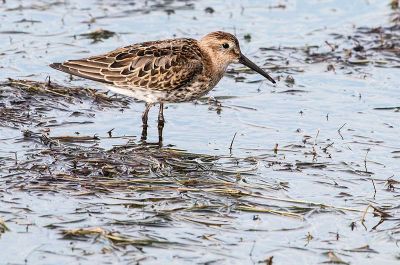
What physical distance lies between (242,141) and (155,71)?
155 cm

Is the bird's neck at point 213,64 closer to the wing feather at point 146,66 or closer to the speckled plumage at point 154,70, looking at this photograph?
the speckled plumage at point 154,70

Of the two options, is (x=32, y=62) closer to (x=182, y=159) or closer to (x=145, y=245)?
(x=182, y=159)

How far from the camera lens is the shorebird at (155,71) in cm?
1342

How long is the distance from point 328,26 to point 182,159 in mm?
7021

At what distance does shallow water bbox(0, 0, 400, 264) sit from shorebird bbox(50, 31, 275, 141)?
47 cm

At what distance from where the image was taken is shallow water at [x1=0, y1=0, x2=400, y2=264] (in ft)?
30.8

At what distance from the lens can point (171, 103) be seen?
14453 millimetres

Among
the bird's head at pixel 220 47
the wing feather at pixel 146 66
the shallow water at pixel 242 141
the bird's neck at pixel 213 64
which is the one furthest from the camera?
the bird's head at pixel 220 47

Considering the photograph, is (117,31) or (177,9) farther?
(177,9)

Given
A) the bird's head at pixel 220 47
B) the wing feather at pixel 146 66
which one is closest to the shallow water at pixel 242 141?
the wing feather at pixel 146 66

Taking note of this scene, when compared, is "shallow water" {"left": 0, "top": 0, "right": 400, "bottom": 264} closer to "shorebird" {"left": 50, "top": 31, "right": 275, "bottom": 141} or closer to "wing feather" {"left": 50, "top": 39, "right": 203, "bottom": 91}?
"shorebird" {"left": 50, "top": 31, "right": 275, "bottom": 141}

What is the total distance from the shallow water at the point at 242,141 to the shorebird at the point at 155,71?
471mm

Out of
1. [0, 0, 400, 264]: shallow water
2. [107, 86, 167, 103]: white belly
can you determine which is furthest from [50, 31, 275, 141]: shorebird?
[0, 0, 400, 264]: shallow water

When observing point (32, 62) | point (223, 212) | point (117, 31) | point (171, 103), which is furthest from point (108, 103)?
point (223, 212)
